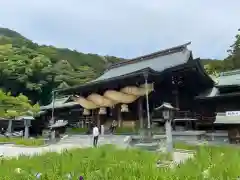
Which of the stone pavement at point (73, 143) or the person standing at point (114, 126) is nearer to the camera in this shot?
the stone pavement at point (73, 143)

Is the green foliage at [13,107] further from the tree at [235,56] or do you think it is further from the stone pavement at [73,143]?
the tree at [235,56]

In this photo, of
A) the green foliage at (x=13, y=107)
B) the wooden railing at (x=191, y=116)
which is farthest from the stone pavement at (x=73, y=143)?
the green foliage at (x=13, y=107)

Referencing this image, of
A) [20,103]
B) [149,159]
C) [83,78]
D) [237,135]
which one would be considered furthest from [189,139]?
[83,78]

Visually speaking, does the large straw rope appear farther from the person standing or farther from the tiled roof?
the tiled roof

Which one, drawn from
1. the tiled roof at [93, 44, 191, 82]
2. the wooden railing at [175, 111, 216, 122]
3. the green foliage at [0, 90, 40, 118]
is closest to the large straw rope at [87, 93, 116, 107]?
the tiled roof at [93, 44, 191, 82]

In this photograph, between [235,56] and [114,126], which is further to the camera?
[235,56]

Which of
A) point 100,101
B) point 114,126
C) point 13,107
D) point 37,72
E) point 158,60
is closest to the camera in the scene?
point 114,126

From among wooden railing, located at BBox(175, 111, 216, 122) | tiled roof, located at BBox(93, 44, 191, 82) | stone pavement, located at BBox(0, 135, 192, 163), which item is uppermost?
tiled roof, located at BBox(93, 44, 191, 82)

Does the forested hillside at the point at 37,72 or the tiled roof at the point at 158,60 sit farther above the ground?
the forested hillside at the point at 37,72

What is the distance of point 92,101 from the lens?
2172 cm

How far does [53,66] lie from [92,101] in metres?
28.7

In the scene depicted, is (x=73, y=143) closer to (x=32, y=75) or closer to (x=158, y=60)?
(x=158, y=60)

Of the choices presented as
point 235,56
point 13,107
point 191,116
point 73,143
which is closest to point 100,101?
point 73,143

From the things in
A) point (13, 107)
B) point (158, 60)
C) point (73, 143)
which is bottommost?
point (73, 143)
